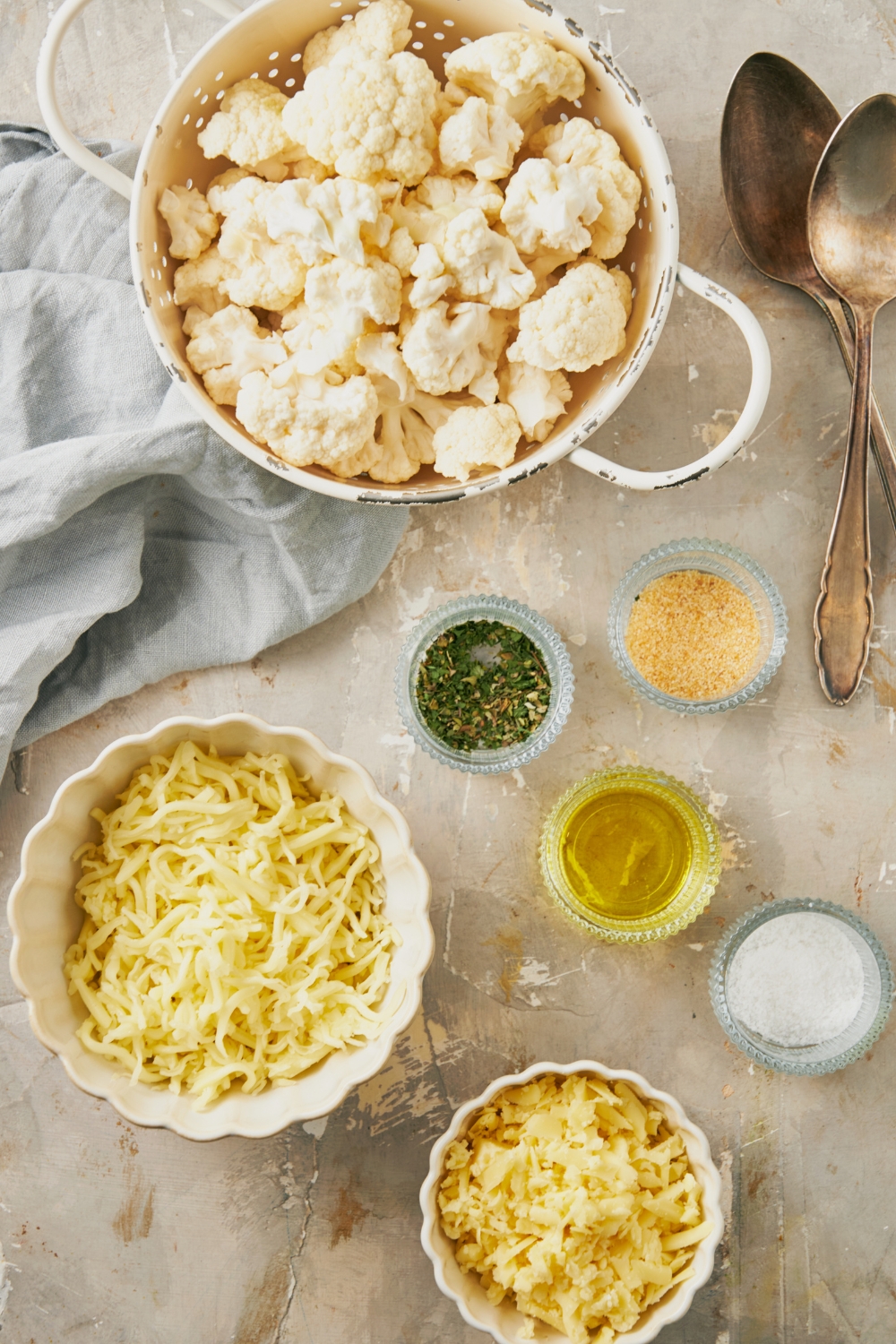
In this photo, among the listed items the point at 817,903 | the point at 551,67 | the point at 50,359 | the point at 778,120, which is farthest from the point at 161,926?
the point at 778,120

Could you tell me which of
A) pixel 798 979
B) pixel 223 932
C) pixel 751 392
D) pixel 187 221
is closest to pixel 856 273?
pixel 751 392

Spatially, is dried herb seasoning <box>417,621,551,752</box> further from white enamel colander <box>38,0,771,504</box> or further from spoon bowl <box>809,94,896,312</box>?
spoon bowl <box>809,94,896,312</box>

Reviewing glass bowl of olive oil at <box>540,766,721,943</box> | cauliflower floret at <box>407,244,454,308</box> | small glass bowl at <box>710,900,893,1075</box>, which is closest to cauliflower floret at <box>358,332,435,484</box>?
cauliflower floret at <box>407,244,454,308</box>

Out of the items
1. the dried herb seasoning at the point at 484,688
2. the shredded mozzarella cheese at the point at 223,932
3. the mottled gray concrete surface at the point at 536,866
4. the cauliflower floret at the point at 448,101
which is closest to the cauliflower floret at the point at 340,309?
the cauliflower floret at the point at 448,101

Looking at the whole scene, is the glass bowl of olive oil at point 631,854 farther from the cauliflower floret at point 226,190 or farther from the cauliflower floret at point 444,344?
the cauliflower floret at point 226,190

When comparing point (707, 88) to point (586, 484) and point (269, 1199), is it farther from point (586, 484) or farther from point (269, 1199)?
point (269, 1199)

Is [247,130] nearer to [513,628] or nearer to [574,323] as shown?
[574,323]
